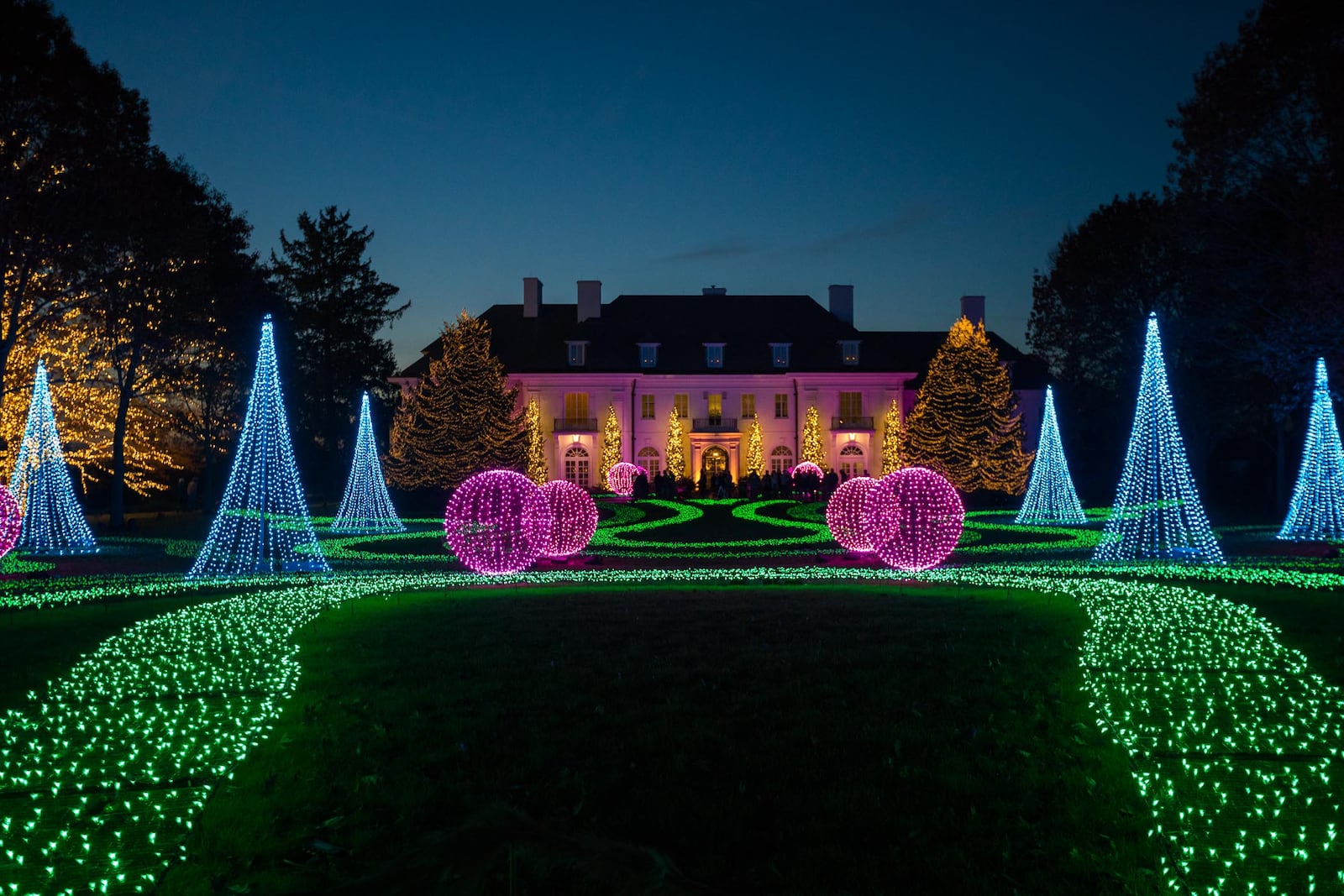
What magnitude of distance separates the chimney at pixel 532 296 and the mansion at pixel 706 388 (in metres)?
1.40

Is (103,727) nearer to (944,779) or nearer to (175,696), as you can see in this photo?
(175,696)

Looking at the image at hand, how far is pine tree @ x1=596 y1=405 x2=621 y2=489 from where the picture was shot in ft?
144

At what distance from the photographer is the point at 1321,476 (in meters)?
19.0

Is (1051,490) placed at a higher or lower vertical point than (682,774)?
higher

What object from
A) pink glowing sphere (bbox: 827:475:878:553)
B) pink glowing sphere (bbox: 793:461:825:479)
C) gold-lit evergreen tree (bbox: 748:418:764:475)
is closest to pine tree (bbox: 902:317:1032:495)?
pink glowing sphere (bbox: 793:461:825:479)

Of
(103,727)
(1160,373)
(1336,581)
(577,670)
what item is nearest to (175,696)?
(103,727)

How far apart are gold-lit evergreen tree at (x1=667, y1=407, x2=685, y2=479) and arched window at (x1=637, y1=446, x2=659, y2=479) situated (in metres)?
2.03

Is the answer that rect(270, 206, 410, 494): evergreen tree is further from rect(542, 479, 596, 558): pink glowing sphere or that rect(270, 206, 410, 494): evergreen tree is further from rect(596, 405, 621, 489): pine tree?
rect(542, 479, 596, 558): pink glowing sphere

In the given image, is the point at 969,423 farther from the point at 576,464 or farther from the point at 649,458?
the point at 576,464

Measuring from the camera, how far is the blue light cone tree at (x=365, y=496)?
2520 cm

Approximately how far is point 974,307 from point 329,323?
112 ft

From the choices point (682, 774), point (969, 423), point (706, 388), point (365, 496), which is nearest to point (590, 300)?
point (706, 388)

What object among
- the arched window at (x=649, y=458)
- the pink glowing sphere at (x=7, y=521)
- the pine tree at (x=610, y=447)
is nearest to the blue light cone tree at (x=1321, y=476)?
the pink glowing sphere at (x=7, y=521)

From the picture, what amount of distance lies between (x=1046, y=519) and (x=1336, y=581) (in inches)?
586
